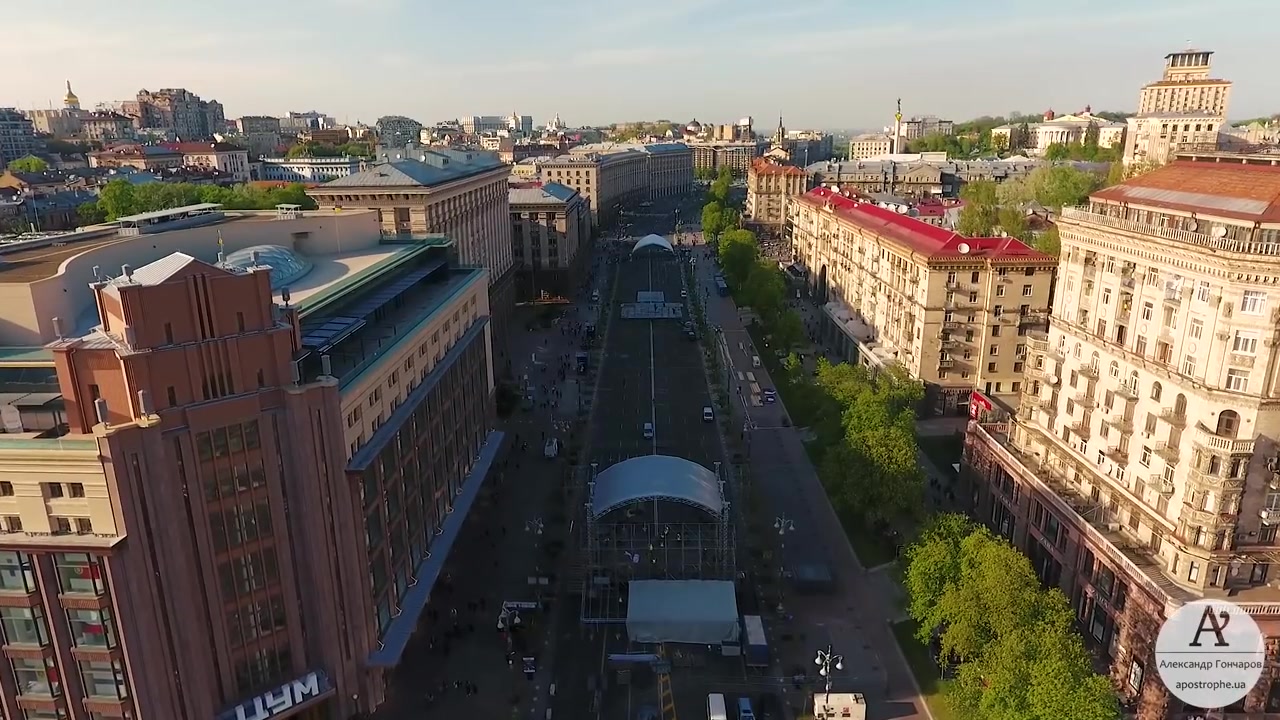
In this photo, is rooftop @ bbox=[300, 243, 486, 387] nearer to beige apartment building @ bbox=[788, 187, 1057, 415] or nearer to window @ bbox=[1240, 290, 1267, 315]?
window @ bbox=[1240, 290, 1267, 315]

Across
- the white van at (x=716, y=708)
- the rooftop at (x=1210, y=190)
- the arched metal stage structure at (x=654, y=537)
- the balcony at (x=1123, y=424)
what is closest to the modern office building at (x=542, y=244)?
the arched metal stage structure at (x=654, y=537)

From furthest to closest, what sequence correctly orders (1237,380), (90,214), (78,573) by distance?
1. (90,214)
2. (1237,380)
3. (78,573)

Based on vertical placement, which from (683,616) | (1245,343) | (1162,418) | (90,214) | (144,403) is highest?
(90,214)

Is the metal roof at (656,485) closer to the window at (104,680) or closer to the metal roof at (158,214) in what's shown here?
the window at (104,680)

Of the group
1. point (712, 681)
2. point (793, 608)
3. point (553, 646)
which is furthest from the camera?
point (793, 608)

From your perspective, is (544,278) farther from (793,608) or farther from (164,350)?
(164,350)

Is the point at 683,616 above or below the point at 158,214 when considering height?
below

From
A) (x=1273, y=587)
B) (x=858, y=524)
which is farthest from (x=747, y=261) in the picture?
(x=1273, y=587)

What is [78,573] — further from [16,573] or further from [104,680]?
[104,680]

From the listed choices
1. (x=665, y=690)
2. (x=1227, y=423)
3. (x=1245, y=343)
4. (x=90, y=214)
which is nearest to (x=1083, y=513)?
(x=1227, y=423)
